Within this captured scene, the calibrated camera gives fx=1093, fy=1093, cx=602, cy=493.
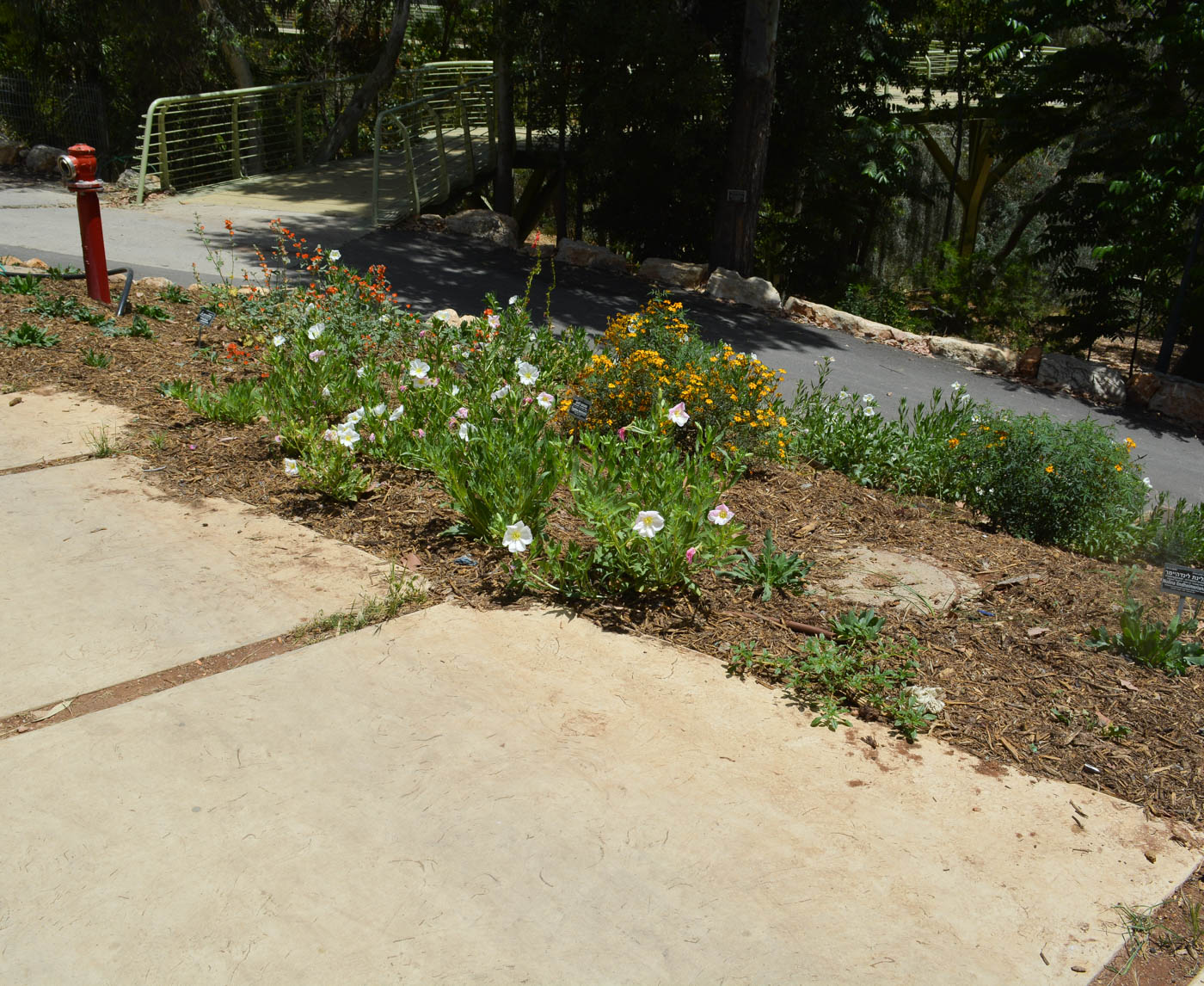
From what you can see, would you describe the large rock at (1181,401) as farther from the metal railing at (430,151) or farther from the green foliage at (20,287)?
the green foliage at (20,287)

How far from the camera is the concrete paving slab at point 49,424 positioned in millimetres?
5371

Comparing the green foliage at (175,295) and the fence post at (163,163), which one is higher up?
the fence post at (163,163)

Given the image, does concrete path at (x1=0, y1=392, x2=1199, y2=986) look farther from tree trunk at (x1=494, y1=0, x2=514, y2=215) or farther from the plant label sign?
tree trunk at (x1=494, y1=0, x2=514, y2=215)

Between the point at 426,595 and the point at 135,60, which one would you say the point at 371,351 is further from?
the point at 135,60

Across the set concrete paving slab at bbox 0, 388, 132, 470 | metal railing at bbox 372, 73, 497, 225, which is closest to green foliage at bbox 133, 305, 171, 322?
concrete paving slab at bbox 0, 388, 132, 470

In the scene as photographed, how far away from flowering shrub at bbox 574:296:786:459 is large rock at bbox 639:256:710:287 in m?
7.08

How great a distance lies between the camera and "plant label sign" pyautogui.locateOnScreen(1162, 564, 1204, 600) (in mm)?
3689

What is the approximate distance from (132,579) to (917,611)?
2984mm

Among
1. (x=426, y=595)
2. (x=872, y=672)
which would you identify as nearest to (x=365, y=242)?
(x=426, y=595)

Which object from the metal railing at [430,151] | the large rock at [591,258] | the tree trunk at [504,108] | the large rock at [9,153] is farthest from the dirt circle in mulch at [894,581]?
the large rock at [9,153]

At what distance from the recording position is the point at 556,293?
11.8 metres

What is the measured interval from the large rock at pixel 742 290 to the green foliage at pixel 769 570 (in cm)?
844

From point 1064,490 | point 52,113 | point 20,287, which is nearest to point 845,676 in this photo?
point 1064,490

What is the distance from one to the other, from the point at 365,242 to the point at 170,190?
3787 mm
